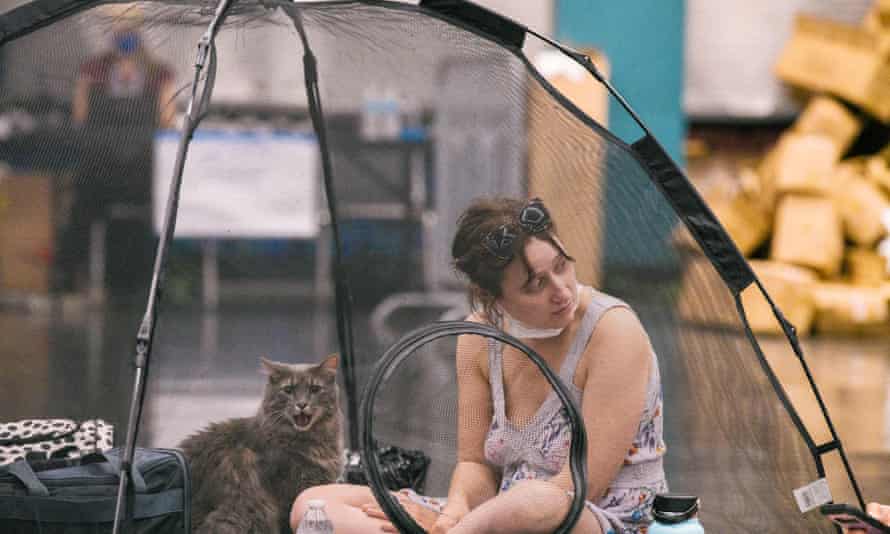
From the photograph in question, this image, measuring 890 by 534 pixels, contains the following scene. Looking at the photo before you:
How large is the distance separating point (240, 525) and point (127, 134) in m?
0.95

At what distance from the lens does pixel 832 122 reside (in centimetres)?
862

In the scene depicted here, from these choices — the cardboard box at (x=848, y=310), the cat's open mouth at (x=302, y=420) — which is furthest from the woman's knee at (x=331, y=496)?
the cardboard box at (x=848, y=310)

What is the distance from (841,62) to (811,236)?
1.37m

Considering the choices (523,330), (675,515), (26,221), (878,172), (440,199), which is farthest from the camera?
(878,172)

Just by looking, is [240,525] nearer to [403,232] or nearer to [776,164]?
[403,232]

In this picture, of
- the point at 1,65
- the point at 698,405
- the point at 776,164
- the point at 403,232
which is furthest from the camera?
the point at 776,164

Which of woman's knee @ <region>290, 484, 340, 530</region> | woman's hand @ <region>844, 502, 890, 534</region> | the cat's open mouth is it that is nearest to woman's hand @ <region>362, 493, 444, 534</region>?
woman's knee @ <region>290, 484, 340, 530</region>

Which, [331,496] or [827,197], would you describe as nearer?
[331,496]

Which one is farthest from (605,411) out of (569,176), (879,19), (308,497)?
(879,19)

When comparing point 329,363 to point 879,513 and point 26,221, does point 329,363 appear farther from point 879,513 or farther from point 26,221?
point 879,513

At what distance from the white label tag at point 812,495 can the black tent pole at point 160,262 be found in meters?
1.43

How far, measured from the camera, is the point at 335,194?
3.42 meters

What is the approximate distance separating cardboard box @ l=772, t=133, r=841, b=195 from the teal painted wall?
2.85 ft

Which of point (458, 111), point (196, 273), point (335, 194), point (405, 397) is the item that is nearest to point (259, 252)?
point (196, 273)
